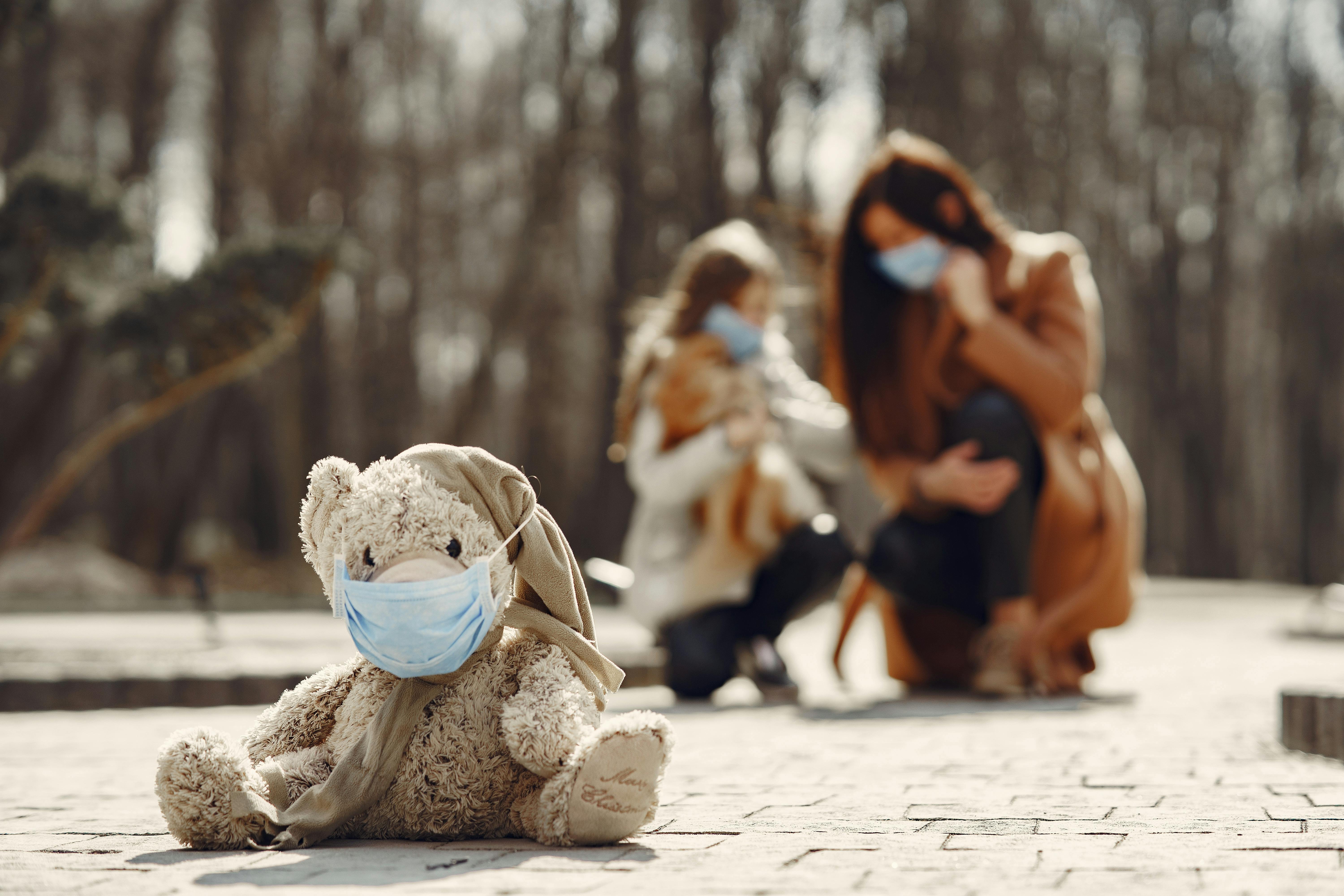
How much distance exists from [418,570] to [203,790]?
22.0 inches

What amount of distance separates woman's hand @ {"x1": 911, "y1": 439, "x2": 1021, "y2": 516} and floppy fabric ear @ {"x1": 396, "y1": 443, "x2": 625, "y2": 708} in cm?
300

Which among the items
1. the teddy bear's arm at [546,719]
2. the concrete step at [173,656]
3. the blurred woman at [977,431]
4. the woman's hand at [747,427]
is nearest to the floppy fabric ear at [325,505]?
the teddy bear's arm at [546,719]

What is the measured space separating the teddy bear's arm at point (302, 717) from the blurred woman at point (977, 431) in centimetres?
331

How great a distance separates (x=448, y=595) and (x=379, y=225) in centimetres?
2437

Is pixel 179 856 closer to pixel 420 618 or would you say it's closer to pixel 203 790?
pixel 203 790

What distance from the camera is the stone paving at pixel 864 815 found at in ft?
8.13

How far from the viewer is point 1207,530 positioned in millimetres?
29047

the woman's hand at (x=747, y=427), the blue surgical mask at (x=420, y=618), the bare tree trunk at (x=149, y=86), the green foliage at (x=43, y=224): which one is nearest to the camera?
the blue surgical mask at (x=420, y=618)

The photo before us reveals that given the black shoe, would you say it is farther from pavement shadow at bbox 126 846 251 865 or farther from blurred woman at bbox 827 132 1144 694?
pavement shadow at bbox 126 846 251 865

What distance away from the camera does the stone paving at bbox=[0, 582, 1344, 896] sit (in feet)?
8.13

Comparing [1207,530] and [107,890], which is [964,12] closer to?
[1207,530]

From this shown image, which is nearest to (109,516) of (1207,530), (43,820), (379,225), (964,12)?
(379,225)

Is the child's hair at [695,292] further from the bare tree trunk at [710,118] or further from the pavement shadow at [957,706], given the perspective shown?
the bare tree trunk at [710,118]

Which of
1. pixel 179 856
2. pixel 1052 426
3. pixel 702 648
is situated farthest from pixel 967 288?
pixel 179 856
